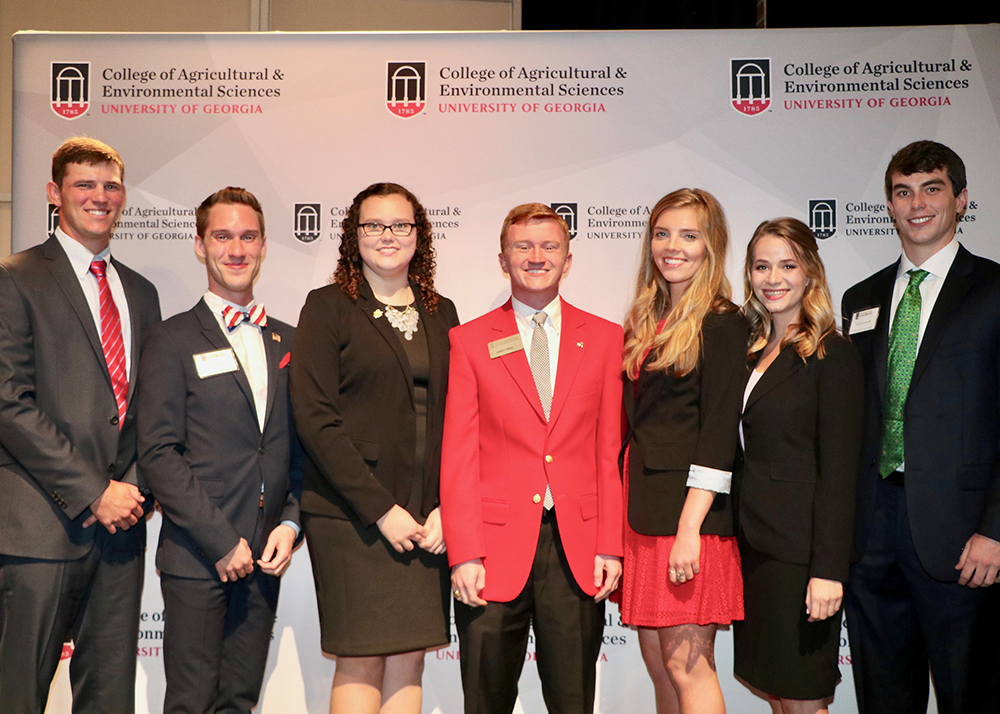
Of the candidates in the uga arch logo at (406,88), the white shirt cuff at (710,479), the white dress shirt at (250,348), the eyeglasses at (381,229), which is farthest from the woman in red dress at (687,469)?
the uga arch logo at (406,88)

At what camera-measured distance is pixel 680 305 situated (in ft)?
8.59

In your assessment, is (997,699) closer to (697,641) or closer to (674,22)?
(697,641)

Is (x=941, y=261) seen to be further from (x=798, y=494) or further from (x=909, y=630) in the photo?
(x=909, y=630)

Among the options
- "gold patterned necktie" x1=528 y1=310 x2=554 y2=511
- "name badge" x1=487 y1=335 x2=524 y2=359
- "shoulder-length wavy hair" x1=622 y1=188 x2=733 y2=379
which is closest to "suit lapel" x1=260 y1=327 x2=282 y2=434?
"name badge" x1=487 y1=335 x2=524 y2=359

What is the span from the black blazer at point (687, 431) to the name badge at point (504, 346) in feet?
1.43

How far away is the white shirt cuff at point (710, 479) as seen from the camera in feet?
7.93

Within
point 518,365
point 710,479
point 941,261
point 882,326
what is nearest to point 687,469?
point 710,479

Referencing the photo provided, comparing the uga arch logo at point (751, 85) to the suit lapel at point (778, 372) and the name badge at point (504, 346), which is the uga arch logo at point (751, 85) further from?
the name badge at point (504, 346)

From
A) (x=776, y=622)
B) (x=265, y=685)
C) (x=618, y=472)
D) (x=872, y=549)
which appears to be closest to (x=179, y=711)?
(x=265, y=685)

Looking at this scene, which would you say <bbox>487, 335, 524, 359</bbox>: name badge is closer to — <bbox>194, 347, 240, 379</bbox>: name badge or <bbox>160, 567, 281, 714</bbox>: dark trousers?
<bbox>194, 347, 240, 379</bbox>: name badge

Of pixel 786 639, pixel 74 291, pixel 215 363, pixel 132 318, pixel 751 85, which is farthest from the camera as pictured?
pixel 751 85

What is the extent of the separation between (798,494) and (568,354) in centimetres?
83

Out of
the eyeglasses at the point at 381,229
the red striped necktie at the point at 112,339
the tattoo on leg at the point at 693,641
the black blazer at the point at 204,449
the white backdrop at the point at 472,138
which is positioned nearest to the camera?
the tattoo on leg at the point at 693,641

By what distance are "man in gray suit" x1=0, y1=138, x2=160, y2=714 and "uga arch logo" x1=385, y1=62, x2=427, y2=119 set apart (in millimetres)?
1294
